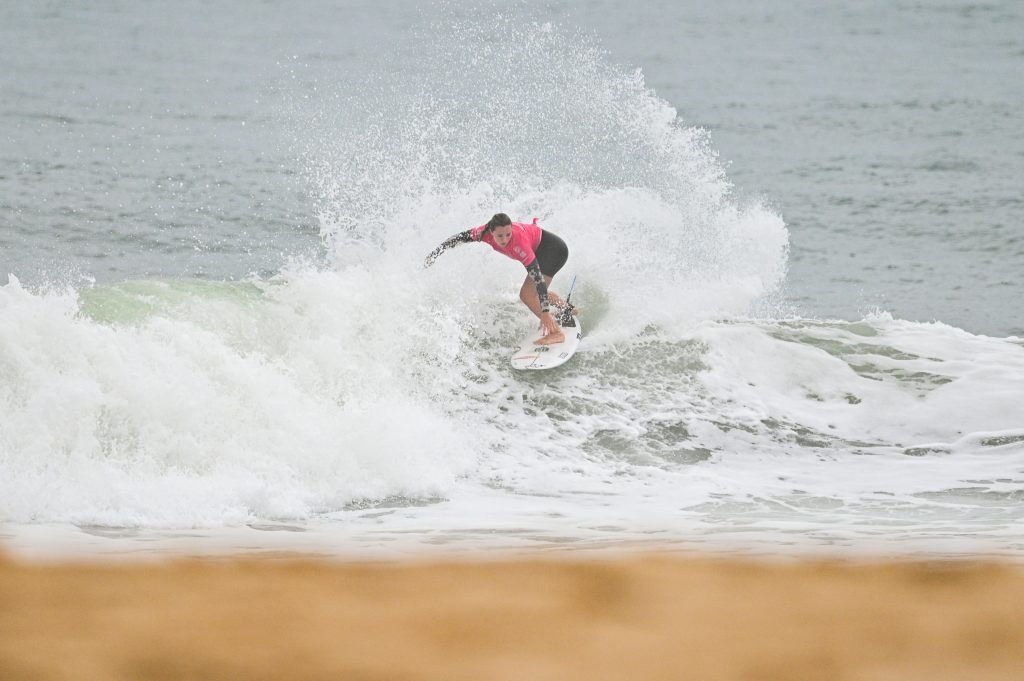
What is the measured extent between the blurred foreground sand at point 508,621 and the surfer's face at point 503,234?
7.08 m

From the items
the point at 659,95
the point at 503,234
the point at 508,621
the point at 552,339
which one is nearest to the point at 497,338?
the point at 552,339

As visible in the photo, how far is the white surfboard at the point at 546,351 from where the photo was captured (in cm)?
950

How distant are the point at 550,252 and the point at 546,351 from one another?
3.14ft

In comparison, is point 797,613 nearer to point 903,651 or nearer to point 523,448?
point 903,651

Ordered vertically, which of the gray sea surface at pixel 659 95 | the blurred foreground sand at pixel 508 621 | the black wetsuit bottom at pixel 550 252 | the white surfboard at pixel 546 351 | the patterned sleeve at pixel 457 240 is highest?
the gray sea surface at pixel 659 95

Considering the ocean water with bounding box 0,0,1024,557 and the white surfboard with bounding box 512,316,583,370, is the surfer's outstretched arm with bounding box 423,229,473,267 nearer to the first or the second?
the ocean water with bounding box 0,0,1024,557

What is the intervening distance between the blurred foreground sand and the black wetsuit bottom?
26.2 ft

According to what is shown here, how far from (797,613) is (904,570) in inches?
11.0

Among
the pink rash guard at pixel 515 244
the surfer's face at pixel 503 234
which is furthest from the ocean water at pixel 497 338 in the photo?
the surfer's face at pixel 503 234

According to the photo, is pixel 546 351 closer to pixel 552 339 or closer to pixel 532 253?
pixel 552 339

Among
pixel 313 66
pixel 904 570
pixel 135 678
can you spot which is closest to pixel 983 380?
pixel 904 570

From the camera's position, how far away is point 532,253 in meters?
9.13

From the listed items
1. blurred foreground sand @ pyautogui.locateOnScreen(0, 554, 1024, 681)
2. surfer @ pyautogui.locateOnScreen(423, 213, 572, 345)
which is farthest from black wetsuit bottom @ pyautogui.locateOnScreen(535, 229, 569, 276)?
blurred foreground sand @ pyautogui.locateOnScreen(0, 554, 1024, 681)

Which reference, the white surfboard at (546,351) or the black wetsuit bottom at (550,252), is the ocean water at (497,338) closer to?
the white surfboard at (546,351)
